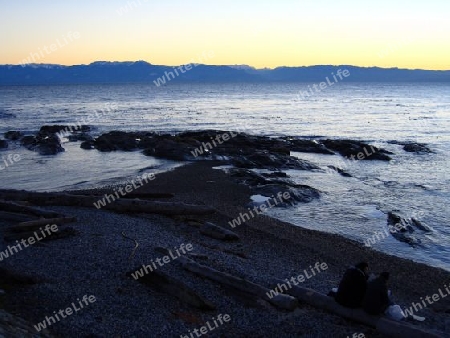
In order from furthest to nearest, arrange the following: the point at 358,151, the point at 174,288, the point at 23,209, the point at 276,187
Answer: the point at 358,151 < the point at 276,187 < the point at 23,209 < the point at 174,288

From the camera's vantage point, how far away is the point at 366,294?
36.2 ft

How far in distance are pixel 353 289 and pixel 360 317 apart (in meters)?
0.69

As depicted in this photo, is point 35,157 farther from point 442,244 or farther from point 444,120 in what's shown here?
point 444,120

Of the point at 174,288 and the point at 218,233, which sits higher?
the point at 174,288

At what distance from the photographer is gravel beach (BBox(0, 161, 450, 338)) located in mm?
10414

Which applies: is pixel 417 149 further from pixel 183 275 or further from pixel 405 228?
pixel 183 275

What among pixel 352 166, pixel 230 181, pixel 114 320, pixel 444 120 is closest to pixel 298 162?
pixel 352 166

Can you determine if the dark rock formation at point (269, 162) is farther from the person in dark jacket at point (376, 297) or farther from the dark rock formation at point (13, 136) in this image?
the dark rock formation at point (13, 136)

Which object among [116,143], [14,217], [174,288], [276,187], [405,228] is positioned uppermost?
[14,217]

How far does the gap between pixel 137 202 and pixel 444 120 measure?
67.5 m

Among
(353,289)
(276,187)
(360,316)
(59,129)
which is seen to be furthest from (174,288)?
(59,129)

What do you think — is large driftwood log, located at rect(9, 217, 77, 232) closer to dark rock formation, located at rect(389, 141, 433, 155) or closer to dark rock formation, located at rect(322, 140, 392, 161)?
dark rock formation, located at rect(322, 140, 392, 161)

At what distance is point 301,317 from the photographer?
1111 centimetres

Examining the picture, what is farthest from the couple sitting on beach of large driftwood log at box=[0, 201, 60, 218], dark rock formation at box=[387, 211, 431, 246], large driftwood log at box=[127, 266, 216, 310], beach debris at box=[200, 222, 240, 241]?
large driftwood log at box=[0, 201, 60, 218]
